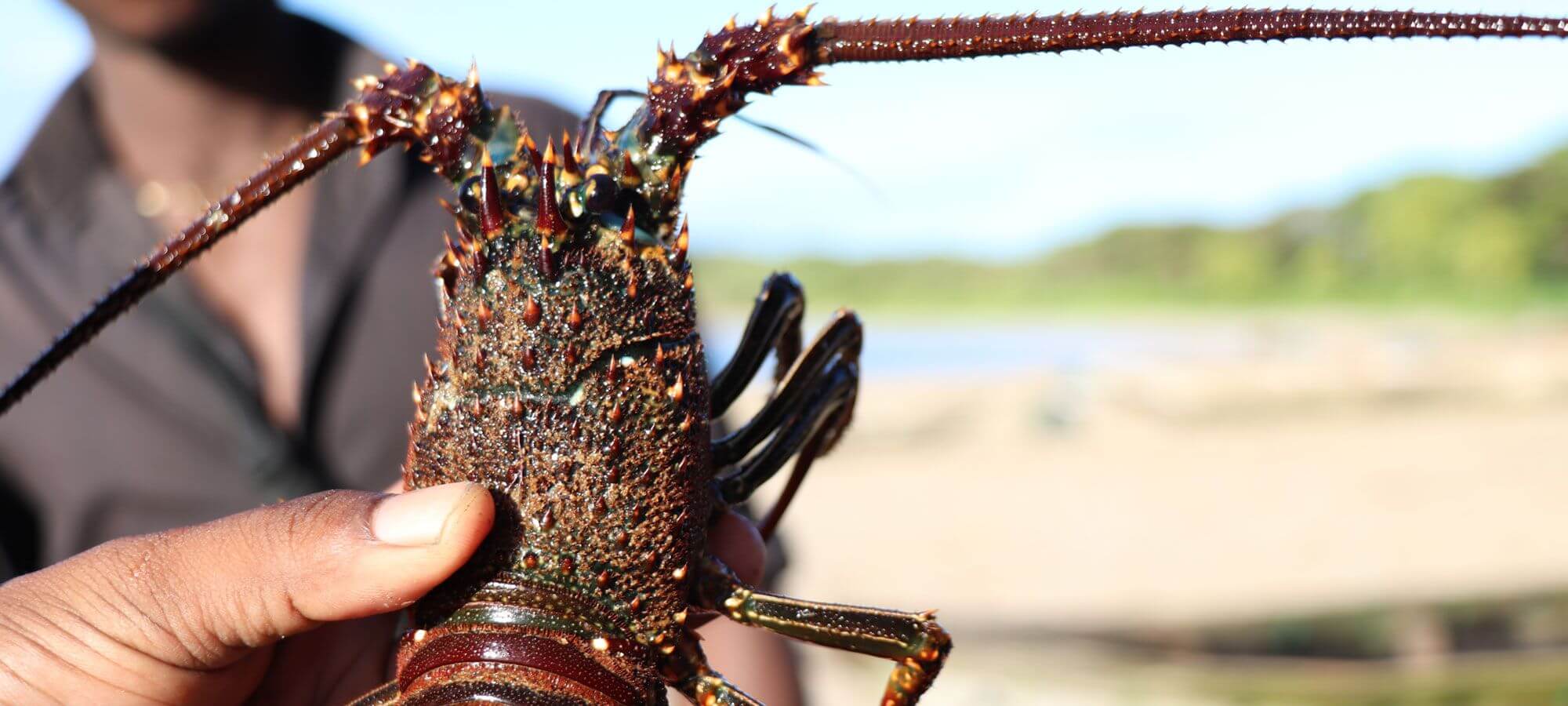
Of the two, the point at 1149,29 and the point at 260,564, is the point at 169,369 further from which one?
the point at 1149,29

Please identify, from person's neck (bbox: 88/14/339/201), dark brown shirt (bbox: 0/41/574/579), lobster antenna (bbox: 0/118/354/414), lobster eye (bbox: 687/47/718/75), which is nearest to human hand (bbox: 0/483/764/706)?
lobster antenna (bbox: 0/118/354/414)

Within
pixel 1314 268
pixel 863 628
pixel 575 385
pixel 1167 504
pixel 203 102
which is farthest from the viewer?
pixel 1314 268

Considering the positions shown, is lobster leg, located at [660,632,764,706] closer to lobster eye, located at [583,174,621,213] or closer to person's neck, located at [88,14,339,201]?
lobster eye, located at [583,174,621,213]

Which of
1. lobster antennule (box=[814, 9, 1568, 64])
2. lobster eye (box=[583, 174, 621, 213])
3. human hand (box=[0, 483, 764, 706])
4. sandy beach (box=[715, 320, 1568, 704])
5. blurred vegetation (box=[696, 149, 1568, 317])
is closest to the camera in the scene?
lobster antennule (box=[814, 9, 1568, 64])

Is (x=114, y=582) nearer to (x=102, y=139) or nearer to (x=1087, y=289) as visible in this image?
(x=102, y=139)

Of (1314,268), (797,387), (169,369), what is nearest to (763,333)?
(797,387)

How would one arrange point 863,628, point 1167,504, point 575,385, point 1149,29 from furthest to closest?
point 1167,504
point 863,628
point 575,385
point 1149,29

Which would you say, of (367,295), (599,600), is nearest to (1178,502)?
(367,295)
